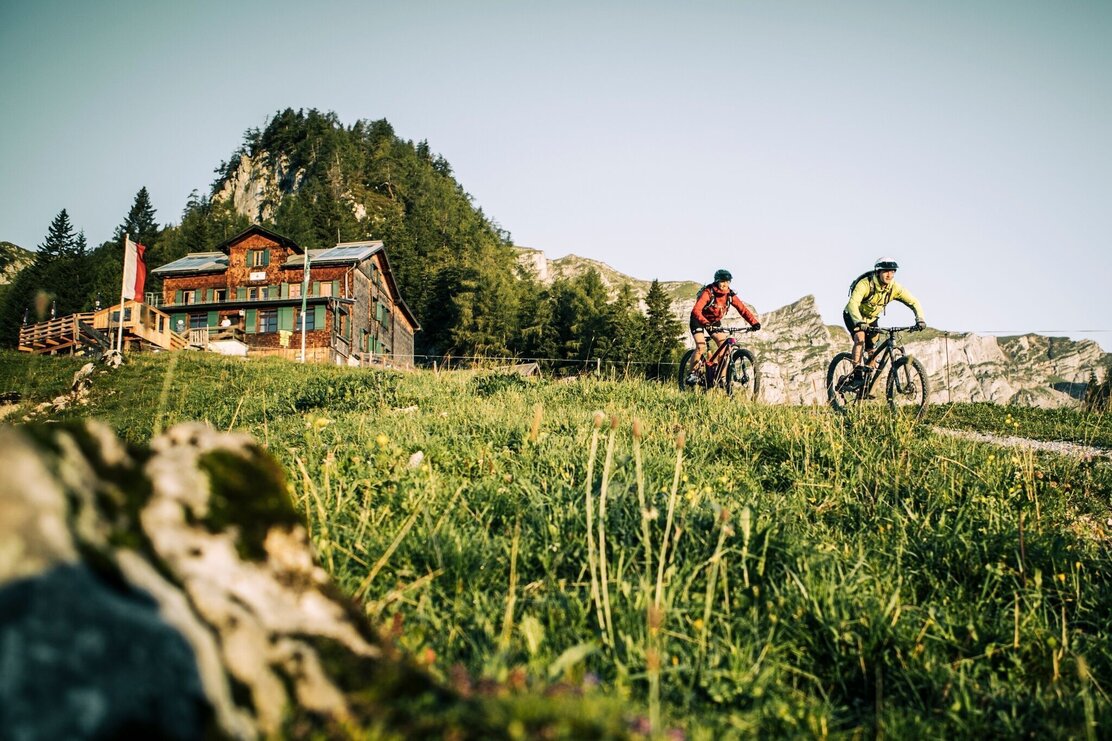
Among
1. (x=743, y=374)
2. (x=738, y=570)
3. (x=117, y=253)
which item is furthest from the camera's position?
(x=117, y=253)

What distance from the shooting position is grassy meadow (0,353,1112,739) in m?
2.62

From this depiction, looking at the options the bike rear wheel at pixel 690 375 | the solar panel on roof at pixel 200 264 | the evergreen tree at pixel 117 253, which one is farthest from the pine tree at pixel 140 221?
the bike rear wheel at pixel 690 375

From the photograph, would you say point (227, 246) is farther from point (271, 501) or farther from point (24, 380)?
point (271, 501)

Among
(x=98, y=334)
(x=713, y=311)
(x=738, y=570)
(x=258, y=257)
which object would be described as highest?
(x=258, y=257)

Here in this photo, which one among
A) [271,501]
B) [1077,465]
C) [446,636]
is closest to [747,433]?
[1077,465]

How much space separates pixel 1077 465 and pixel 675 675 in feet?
19.4

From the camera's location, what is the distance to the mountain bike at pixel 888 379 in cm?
934

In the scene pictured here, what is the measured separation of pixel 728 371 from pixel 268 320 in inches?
1770

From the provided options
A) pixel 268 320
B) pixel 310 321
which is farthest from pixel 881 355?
pixel 268 320

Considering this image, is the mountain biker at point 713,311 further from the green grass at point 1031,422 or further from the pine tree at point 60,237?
the pine tree at point 60,237

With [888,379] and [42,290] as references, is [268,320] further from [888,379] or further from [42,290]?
[888,379]

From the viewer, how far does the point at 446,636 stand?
2.77 meters

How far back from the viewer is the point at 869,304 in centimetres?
1035

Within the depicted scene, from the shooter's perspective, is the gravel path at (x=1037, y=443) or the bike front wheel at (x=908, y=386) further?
the bike front wheel at (x=908, y=386)
